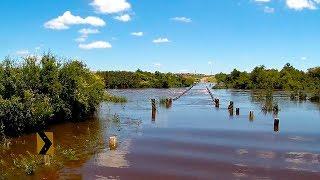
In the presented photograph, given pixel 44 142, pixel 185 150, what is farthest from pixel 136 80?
pixel 44 142

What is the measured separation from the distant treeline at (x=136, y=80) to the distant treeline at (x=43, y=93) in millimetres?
82760

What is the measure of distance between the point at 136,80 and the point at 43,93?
96.5 meters

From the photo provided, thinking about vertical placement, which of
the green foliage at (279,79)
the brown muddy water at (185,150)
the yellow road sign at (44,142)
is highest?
the green foliage at (279,79)

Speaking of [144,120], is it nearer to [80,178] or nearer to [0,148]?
[0,148]

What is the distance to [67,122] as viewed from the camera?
29.2m

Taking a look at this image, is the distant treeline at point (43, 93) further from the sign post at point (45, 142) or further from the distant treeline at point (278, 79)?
the distant treeline at point (278, 79)

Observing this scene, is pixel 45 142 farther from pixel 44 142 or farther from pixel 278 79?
pixel 278 79

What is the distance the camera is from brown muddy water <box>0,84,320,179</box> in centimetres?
1486

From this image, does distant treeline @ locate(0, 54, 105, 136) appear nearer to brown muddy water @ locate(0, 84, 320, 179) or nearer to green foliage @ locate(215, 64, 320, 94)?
brown muddy water @ locate(0, 84, 320, 179)

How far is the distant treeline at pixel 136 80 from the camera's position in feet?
391

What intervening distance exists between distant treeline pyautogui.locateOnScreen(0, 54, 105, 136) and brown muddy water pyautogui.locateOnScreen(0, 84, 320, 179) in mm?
1220

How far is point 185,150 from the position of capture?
63.1 feet

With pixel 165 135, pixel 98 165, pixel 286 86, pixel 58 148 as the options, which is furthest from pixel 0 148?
pixel 286 86

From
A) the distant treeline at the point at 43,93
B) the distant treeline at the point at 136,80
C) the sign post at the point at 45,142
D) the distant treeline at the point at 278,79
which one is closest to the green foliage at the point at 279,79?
the distant treeline at the point at 278,79
